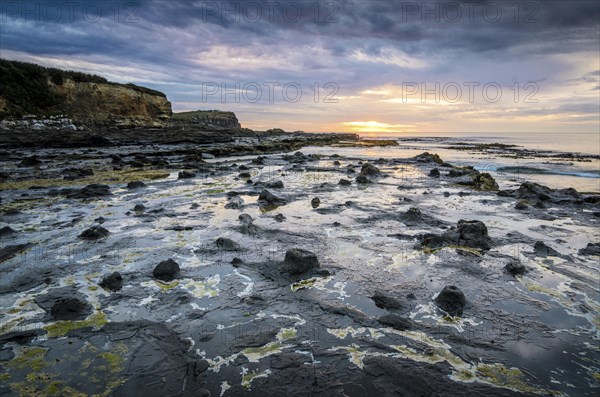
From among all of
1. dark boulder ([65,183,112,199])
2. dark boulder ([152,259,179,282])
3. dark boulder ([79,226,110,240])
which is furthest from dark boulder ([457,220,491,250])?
dark boulder ([65,183,112,199])

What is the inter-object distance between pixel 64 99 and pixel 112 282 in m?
59.0

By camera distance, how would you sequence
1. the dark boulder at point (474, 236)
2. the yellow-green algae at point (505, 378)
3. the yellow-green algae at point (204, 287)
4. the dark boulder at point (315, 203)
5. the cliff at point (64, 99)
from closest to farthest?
the yellow-green algae at point (505, 378) → the yellow-green algae at point (204, 287) → the dark boulder at point (474, 236) → the dark boulder at point (315, 203) → the cliff at point (64, 99)

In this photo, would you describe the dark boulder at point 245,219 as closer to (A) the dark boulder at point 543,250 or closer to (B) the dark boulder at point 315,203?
(B) the dark boulder at point 315,203

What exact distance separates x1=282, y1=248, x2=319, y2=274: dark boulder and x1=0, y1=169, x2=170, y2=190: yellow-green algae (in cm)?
1345

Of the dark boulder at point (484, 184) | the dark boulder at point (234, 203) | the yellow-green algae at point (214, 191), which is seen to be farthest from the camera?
Result: the dark boulder at point (484, 184)

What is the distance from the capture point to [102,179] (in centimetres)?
1766

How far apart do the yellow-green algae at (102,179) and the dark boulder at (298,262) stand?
13.5m

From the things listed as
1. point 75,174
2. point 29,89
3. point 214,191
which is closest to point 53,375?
point 214,191

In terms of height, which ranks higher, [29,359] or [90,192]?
[90,192]

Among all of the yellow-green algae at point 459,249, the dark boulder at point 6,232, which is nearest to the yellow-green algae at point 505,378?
the yellow-green algae at point 459,249

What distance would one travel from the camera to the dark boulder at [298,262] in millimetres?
6830

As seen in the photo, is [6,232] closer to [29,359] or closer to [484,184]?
[29,359]

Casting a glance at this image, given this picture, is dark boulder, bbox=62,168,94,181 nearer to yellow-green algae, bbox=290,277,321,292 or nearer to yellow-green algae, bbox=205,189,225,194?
yellow-green algae, bbox=205,189,225,194

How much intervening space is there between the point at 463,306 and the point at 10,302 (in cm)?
718
